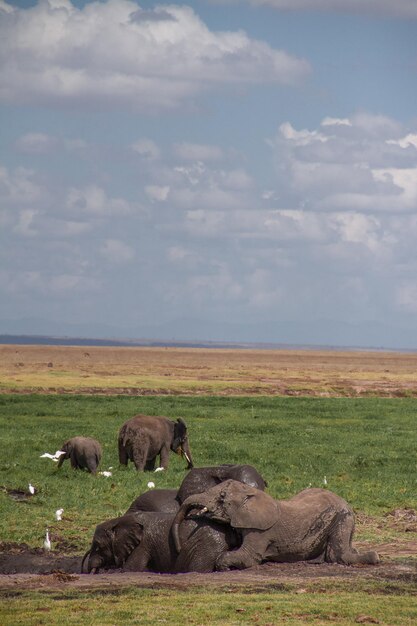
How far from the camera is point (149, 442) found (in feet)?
82.3

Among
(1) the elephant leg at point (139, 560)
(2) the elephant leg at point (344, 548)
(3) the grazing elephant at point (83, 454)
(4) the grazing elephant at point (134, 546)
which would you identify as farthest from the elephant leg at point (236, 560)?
(3) the grazing elephant at point (83, 454)

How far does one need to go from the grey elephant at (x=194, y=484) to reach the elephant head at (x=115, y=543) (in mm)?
765

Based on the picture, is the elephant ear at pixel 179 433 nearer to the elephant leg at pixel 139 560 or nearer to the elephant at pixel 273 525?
the elephant at pixel 273 525

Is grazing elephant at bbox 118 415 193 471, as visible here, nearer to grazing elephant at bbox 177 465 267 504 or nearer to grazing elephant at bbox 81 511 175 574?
grazing elephant at bbox 177 465 267 504

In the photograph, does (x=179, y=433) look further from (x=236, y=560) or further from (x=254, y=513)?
(x=236, y=560)

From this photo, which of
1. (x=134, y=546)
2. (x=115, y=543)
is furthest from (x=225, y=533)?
(x=115, y=543)

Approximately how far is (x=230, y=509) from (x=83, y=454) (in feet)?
35.2

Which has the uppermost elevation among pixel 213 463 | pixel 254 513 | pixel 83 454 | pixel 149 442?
pixel 254 513

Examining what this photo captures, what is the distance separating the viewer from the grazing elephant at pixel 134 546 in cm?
1373

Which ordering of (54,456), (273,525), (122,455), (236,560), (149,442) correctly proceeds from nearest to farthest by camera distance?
(236,560)
(273,525)
(54,456)
(149,442)
(122,455)

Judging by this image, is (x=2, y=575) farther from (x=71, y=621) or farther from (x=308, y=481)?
(x=308, y=481)

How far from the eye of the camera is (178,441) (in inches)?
1002

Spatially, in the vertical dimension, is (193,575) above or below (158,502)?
Result: below

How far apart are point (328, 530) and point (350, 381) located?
55014mm
